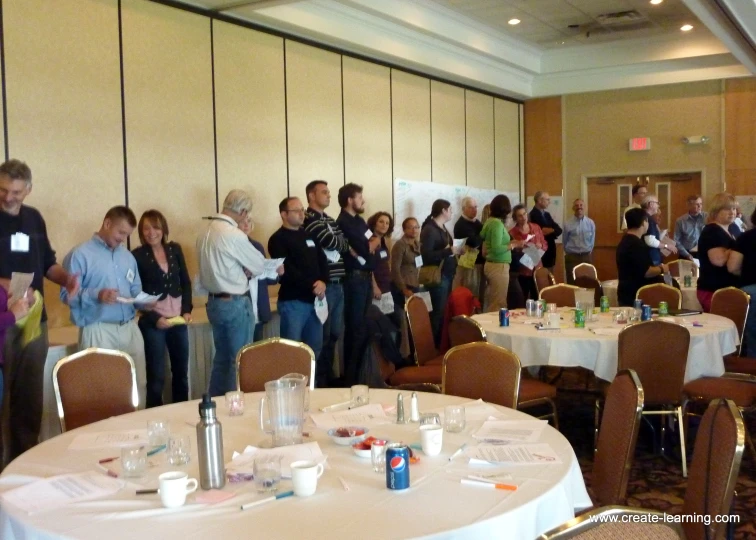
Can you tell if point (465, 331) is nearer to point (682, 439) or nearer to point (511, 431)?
point (682, 439)

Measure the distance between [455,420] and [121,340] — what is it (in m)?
2.68

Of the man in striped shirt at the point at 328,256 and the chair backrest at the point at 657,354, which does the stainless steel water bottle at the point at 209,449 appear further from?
the man in striped shirt at the point at 328,256

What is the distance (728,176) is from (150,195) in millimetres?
8557

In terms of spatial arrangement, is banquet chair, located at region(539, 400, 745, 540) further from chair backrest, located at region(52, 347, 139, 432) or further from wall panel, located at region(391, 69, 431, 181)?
wall panel, located at region(391, 69, 431, 181)

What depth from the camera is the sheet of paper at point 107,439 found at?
8.76 feet

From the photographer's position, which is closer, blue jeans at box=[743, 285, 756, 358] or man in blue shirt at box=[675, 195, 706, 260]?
blue jeans at box=[743, 285, 756, 358]

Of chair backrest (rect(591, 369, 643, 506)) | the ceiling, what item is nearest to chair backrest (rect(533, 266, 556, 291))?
the ceiling

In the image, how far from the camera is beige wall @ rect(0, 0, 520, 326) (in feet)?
17.8

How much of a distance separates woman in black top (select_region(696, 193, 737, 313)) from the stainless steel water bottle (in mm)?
4914

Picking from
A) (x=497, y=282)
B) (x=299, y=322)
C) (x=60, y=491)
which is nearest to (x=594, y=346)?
(x=299, y=322)

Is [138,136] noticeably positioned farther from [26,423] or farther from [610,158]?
[610,158]

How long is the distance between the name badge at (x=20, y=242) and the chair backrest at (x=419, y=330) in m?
2.53

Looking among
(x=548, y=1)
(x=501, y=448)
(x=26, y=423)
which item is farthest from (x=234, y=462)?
(x=548, y=1)

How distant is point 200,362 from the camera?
19.1ft
